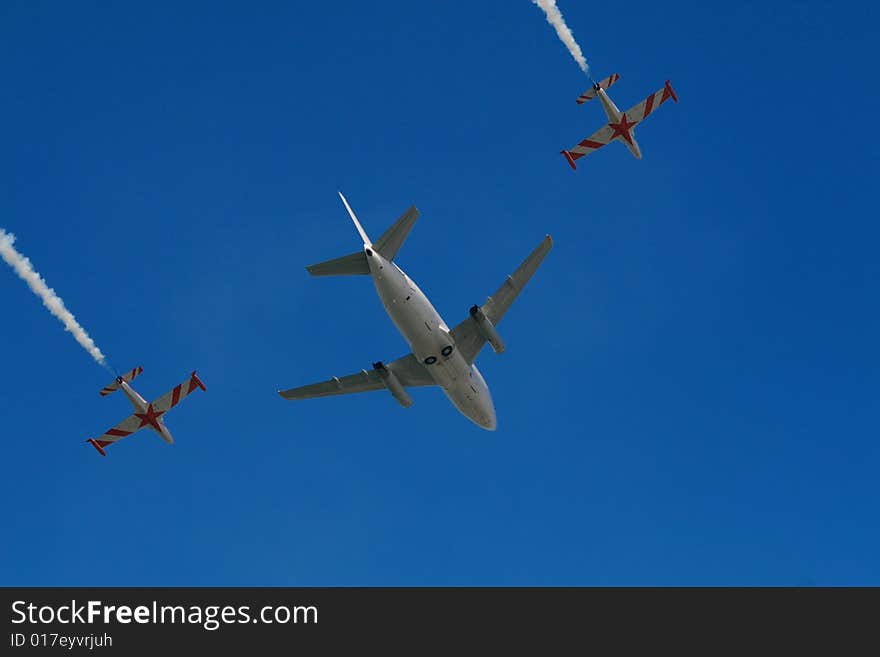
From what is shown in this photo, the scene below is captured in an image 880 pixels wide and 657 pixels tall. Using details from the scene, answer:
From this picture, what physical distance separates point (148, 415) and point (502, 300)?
19888 millimetres

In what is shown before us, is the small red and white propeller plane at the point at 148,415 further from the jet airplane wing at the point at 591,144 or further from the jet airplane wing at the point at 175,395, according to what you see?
the jet airplane wing at the point at 591,144

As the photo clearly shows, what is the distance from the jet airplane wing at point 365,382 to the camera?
51.7m

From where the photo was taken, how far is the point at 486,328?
48594 millimetres

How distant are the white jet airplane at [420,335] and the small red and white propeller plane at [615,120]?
41.9 feet

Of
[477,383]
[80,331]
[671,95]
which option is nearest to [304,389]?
[477,383]

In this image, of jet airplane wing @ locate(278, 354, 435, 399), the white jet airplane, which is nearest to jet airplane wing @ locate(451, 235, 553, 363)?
the white jet airplane

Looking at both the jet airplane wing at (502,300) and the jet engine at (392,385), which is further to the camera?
the jet engine at (392,385)

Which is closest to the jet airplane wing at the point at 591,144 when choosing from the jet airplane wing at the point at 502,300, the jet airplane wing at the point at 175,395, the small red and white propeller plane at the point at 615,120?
the small red and white propeller plane at the point at 615,120

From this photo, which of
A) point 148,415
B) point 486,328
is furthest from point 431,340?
point 148,415

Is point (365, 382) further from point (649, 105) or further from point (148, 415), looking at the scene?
point (649, 105)

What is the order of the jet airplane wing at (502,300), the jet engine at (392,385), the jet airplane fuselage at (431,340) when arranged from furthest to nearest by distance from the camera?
the jet engine at (392,385)
the jet airplane wing at (502,300)
the jet airplane fuselage at (431,340)

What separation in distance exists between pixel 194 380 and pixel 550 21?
87.2 ft

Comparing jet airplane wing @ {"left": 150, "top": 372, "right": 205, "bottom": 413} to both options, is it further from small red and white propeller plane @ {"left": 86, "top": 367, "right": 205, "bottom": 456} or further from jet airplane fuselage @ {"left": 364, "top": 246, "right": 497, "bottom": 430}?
jet airplane fuselage @ {"left": 364, "top": 246, "right": 497, "bottom": 430}
